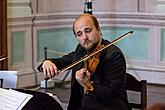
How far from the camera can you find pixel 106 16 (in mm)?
5297

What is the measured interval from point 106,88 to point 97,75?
11cm

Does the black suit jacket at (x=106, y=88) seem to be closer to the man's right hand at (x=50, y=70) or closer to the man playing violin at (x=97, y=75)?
the man playing violin at (x=97, y=75)

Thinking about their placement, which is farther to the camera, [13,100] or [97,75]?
[97,75]

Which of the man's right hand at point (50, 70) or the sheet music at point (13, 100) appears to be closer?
the sheet music at point (13, 100)

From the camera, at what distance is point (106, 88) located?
1.87 meters

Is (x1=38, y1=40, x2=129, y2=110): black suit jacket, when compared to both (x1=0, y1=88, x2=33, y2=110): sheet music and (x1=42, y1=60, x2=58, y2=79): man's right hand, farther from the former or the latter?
(x1=0, y1=88, x2=33, y2=110): sheet music

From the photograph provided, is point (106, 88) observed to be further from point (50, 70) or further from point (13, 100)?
point (13, 100)

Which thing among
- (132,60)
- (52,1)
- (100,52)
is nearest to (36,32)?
(52,1)

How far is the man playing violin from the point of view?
6.17ft

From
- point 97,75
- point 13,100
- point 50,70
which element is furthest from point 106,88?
point 13,100

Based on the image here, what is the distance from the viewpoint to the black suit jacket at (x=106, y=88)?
1878 mm

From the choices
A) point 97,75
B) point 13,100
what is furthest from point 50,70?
point 13,100

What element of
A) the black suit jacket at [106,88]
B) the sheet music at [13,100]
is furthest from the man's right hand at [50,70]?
the sheet music at [13,100]

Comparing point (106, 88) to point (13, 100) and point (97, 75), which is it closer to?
point (97, 75)
